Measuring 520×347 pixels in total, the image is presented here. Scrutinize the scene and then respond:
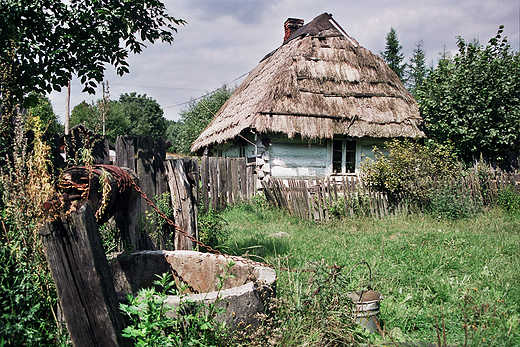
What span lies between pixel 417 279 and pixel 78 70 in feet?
13.4

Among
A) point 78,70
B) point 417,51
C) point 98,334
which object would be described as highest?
point 417,51

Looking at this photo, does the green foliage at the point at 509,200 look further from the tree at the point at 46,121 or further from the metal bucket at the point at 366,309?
the tree at the point at 46,121

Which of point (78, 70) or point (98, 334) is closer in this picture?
point (98, 334)

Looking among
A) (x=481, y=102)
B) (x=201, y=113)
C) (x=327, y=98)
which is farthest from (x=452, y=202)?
(x=201, y=113)

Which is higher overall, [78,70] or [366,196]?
[78,70]

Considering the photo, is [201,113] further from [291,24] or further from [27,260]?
[27,260]

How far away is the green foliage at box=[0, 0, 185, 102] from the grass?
2544 mm

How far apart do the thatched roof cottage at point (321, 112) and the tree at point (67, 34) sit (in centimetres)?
528

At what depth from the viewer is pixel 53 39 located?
3.00 metres

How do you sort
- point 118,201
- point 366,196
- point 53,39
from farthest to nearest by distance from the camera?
point 366,196, point 53,39, point 118,201

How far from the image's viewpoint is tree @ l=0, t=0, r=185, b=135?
Answer: 2834 millimetres

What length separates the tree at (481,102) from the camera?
26.1 ft

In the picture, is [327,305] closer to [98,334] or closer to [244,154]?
[98,334]

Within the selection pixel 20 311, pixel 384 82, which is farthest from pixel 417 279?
pixel 384 82
